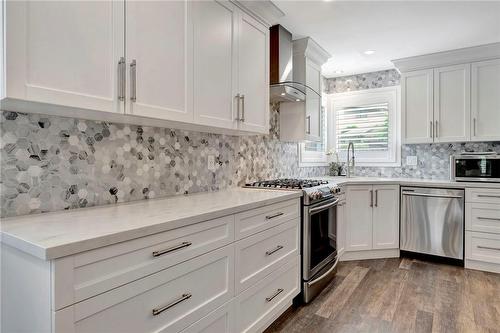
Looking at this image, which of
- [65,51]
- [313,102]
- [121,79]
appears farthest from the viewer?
[313,102]

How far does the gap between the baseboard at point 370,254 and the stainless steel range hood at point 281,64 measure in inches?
78.4

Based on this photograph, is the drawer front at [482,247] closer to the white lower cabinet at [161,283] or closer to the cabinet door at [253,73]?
the white lower cabinet at [161,283]

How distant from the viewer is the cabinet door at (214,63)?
180cm

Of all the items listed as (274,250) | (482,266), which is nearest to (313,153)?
(482,266)

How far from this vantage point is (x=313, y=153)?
4309mm

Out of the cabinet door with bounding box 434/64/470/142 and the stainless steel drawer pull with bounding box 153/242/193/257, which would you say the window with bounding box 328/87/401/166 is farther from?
the stainless steel drawer pull with bounding box 153/242/193/257

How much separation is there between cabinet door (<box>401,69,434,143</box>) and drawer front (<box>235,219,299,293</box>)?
2.34m

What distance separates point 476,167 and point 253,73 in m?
2.66

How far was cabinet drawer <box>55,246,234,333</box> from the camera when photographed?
94 cm

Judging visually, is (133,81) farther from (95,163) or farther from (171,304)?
(171,304)

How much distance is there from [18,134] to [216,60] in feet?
3.84

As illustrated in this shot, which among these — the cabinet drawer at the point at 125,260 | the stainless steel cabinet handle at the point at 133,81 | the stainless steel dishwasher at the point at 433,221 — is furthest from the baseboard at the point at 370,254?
the stainless steel cabinet handle at the point at 133,81

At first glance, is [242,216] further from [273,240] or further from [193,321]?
[193,321]

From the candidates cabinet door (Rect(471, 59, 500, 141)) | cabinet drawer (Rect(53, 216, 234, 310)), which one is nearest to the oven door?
cabinet drawer (Rect(53, 216, 234, 310))
